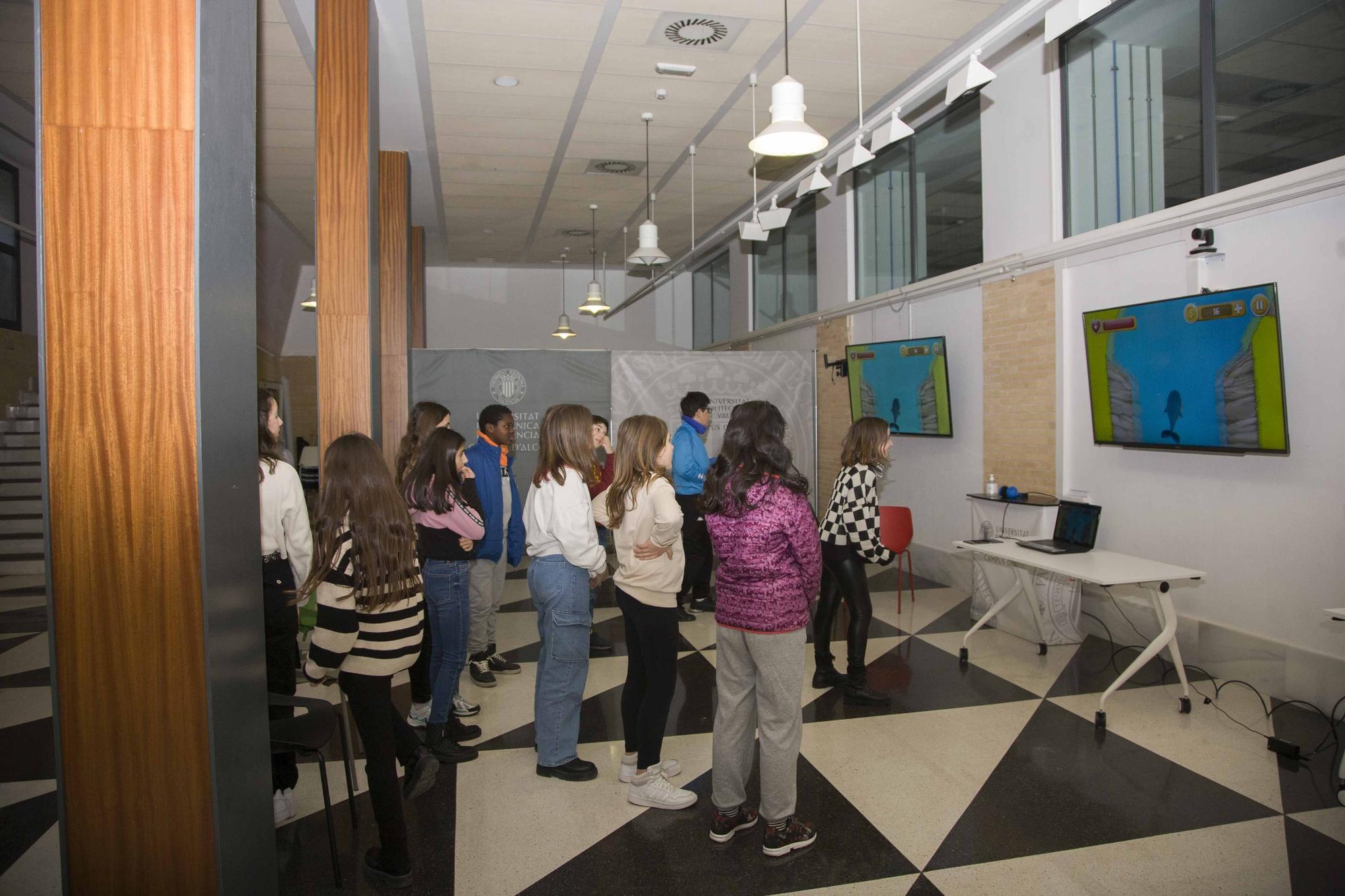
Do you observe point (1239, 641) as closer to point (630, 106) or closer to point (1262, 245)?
point (1262, 245)

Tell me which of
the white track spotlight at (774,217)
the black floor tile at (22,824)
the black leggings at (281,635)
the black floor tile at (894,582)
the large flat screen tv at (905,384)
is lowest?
the black floor tile at (22,824)

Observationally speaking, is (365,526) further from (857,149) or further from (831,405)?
(831,405)

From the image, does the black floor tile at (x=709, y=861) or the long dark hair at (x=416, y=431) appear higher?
the long dark hair at (x=416, y=431)

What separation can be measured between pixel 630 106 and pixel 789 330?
3569mm

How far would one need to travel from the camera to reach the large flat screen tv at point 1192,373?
12.7 feet

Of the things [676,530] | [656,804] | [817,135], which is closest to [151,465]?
[676,530]

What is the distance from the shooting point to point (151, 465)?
1402mm

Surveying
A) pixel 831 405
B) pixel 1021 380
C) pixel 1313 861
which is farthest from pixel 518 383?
pixel 1313 861

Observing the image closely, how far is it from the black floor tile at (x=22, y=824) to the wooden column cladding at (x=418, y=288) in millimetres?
7670

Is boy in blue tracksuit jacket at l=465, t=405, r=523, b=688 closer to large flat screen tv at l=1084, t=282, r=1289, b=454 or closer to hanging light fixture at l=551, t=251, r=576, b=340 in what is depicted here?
large flat screen tv at l=1084, t=282, r=1289, b=454

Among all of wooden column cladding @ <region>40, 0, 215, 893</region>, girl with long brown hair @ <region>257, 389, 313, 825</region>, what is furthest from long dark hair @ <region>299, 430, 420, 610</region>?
wooden column cladding @ <region>40, 0, 215, 893</region>

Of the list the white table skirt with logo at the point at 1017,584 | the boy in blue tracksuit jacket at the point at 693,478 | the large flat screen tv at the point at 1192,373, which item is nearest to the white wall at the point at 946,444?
the white table skirt with logo at the point at 1017,584

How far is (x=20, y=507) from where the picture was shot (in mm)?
7523

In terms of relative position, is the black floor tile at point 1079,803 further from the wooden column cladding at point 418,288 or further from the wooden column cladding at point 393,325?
the wooden column cladding at point 418,288
